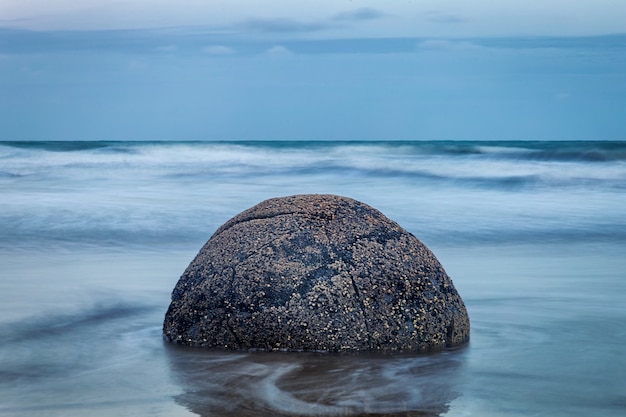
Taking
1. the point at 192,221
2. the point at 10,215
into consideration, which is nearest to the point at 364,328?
Result: the point at 192,221

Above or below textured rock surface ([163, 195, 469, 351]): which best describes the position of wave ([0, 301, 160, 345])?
below

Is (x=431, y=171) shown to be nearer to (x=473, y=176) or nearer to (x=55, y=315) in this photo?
(x=473, y=176)

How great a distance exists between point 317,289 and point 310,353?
0.37 metres

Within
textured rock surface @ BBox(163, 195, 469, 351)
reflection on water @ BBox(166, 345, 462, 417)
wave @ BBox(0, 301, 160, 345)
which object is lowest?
wave @ BBox(0, 301, 160, 345)

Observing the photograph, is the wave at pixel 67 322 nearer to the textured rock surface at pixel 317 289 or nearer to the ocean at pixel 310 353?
the ocean at pixel 310 353

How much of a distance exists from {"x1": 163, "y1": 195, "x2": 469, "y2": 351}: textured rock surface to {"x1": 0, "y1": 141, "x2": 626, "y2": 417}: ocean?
0.12 meters

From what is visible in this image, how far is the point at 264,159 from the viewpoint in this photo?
35312 mm

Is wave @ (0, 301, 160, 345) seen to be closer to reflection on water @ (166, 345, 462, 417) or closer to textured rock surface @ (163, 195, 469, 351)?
textured rock surface @ (163, 195, 469, 351)

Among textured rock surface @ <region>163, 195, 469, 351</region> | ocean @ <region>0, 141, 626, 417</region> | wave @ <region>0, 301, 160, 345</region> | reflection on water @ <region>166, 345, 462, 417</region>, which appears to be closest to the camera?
reflection on water @ <region>166, 345, 462, 417</region>

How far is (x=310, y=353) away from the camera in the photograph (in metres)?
5.27

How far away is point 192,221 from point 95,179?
12333 millimetres

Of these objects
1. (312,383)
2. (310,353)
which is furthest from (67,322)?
(312,383)

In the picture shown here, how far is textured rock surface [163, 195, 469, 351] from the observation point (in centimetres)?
527

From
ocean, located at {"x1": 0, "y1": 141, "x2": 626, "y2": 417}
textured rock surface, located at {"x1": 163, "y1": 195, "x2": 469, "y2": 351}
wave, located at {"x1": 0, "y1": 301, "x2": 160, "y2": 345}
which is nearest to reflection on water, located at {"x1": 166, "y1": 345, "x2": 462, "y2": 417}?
ocean, located at {"x1": 0, "y1": 141, "x2": 626, "y2": 417}
